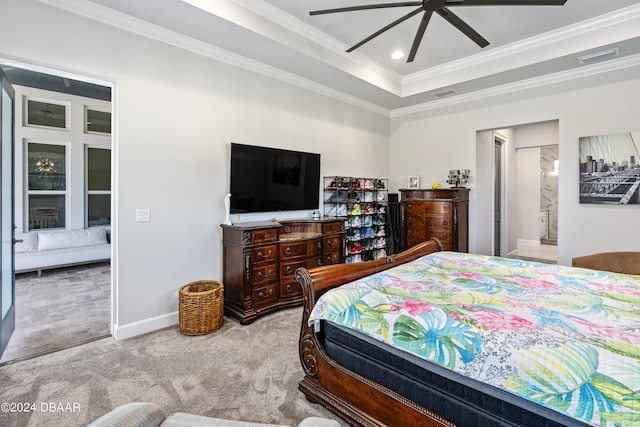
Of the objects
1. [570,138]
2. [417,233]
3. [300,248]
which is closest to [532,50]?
[570,138]

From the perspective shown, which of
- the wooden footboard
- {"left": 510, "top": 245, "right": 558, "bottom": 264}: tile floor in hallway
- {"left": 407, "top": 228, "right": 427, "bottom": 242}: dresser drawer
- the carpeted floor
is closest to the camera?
the wooden footboard

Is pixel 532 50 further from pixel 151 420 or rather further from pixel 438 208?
pixel 151 420

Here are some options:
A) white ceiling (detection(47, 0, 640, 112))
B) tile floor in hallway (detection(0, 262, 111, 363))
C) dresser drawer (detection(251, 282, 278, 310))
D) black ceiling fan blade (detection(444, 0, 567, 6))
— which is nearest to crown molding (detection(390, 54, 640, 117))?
white ceiling (detection(47, 0, 640, 112))

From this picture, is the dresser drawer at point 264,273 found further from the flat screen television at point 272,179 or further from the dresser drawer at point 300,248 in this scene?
the flat screen television at point 272,179

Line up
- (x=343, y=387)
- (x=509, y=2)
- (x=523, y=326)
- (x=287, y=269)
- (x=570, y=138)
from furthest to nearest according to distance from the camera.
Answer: (x=570, y=138) → (x=287, y=269) → (x=509, y=2) → (x=343, y=387) → (x=523, y=326)

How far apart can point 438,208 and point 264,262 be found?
2870 millimetres

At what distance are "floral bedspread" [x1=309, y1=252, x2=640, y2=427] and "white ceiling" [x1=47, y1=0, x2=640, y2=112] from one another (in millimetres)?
2723

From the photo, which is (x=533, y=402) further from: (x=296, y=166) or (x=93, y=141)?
(x=93, y=141)

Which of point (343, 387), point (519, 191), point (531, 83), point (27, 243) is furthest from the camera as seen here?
point (519, 191)

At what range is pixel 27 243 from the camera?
5.13 meters

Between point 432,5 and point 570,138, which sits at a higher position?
point 432,5

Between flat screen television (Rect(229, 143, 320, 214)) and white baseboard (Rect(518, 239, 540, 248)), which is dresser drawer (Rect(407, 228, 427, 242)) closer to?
flat screen television (Rect(229, 143, 320, 214))

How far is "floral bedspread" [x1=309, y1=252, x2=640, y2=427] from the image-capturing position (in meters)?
1.06

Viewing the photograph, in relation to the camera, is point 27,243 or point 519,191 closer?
point 27,243
